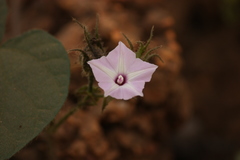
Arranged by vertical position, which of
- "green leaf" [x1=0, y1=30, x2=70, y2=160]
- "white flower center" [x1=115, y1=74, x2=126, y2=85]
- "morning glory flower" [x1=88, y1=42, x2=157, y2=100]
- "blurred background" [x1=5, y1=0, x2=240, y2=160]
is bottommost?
"blurred background" [x1=5, y1=0, x2=240, y2=160]

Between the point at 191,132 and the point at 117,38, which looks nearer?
the point at 117,38

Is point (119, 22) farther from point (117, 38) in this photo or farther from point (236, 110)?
point (236, 110)

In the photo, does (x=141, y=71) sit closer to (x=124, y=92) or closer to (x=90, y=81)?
(x=124, y=92)

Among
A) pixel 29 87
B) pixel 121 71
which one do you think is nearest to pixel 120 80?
pixel 121 71

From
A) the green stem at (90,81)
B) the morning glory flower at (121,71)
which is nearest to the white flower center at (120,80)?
the morning glory flower at (121,71)

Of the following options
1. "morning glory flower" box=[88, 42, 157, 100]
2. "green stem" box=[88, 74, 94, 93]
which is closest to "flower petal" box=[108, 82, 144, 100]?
"morning glory flower" box=[88, 42, 157, 100]

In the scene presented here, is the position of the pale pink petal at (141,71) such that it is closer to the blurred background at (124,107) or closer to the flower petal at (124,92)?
the flower petal at (124,92)

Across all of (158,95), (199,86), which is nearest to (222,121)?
(199,86)

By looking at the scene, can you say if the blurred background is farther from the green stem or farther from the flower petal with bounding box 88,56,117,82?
the flower petal with bounding box 88,56,117,82
